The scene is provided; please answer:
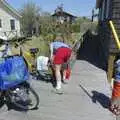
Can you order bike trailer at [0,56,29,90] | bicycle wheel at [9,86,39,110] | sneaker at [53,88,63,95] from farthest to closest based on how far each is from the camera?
sneaker at [53,88,63,95], bicycle wheel at [9,86,39,110], bike trailer at [0,56,29,90]

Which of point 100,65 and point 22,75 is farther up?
point 22,75

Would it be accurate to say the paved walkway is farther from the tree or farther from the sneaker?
the tree

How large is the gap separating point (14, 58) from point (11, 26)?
113 ft

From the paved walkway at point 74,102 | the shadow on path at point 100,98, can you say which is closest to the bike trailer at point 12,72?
the paved walkway at point 74,102

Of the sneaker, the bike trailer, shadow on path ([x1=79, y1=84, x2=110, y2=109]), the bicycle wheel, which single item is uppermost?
the bike trailer

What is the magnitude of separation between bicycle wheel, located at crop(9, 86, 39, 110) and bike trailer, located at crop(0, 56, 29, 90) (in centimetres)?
22

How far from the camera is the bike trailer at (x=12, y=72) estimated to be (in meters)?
5.81

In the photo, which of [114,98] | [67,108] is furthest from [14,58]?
[114,98]

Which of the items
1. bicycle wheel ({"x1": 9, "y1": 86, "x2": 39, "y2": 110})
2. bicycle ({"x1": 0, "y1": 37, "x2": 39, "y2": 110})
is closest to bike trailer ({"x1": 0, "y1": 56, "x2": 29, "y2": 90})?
bicycle ({"x1": 0, "y1": 37, "x2": 39, "y2": 110})

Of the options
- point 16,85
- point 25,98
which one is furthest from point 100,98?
point 16,85

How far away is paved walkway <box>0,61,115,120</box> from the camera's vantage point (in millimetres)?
5945

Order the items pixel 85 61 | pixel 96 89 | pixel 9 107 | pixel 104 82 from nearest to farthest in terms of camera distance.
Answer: pixel 9 107 → pixel 96 89 → pixel 104 82 → pixel 85 61

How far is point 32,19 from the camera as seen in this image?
168ft

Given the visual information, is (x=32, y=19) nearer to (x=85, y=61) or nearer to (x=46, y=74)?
(x=85, y=61)
